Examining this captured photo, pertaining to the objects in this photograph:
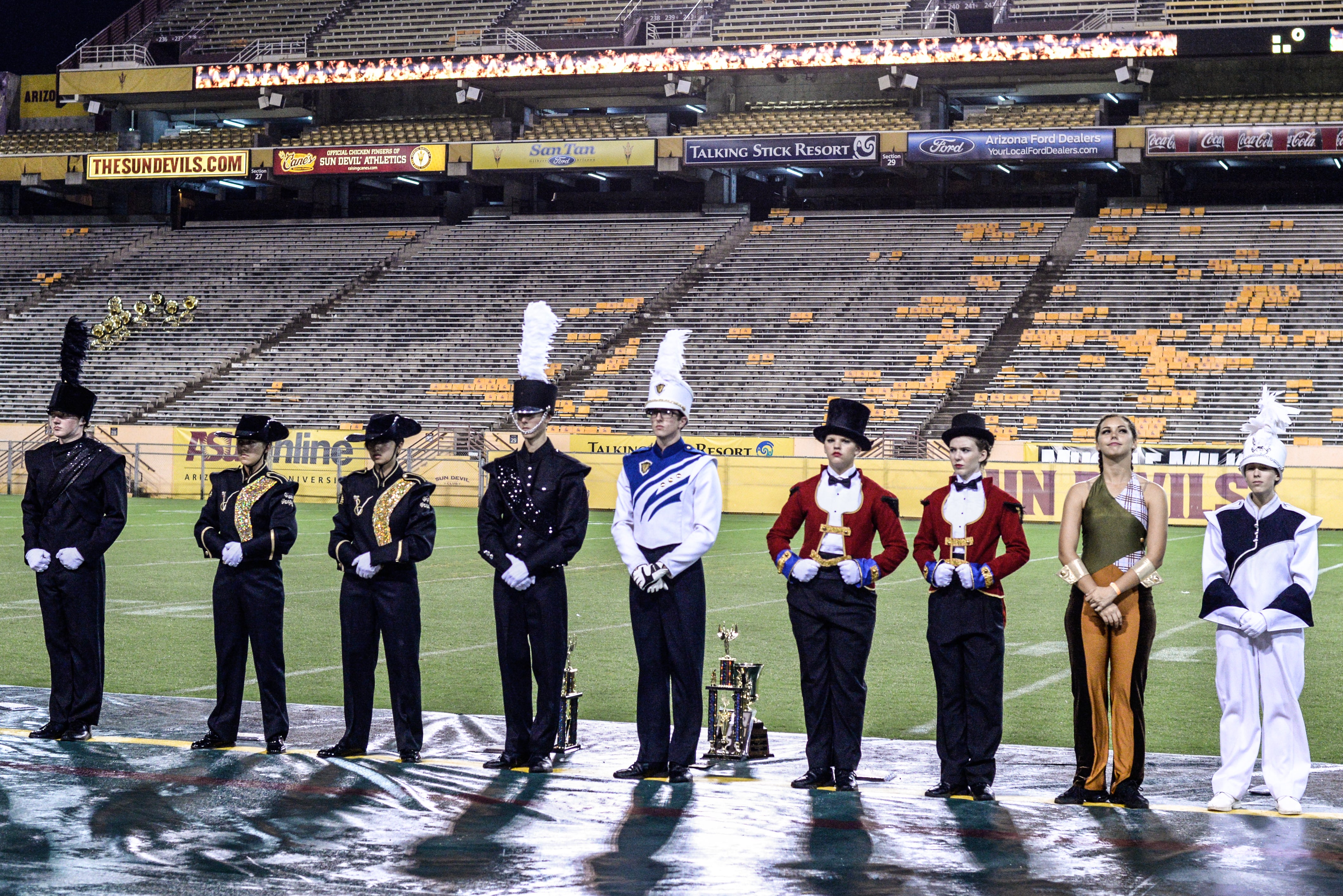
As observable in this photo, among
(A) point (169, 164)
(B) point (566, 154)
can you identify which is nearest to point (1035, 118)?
(B) point (566, 154)

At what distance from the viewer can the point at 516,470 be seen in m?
7.40

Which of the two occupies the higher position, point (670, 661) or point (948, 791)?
point (670, 661)

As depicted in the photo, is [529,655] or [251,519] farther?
[251,519]

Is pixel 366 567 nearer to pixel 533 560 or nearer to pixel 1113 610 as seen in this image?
pixel 533 560

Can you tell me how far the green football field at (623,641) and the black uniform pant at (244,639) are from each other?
1.69 m

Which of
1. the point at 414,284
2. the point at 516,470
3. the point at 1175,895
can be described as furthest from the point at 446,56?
the point at 1175,895

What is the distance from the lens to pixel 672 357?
7375 mm

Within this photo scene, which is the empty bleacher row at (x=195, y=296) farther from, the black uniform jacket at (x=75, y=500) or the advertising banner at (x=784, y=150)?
the black uniform jacket at (x=75, y=500)

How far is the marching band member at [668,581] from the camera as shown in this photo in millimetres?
7098

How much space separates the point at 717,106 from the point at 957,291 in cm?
1076

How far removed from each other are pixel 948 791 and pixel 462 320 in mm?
32704

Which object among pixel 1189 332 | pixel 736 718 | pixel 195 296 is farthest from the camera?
pixel 195 296

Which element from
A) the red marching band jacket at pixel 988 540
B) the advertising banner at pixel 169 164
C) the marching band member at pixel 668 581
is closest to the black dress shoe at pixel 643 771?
the marching band member at pixel 668 581

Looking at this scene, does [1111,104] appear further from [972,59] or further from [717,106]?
[717,106]
